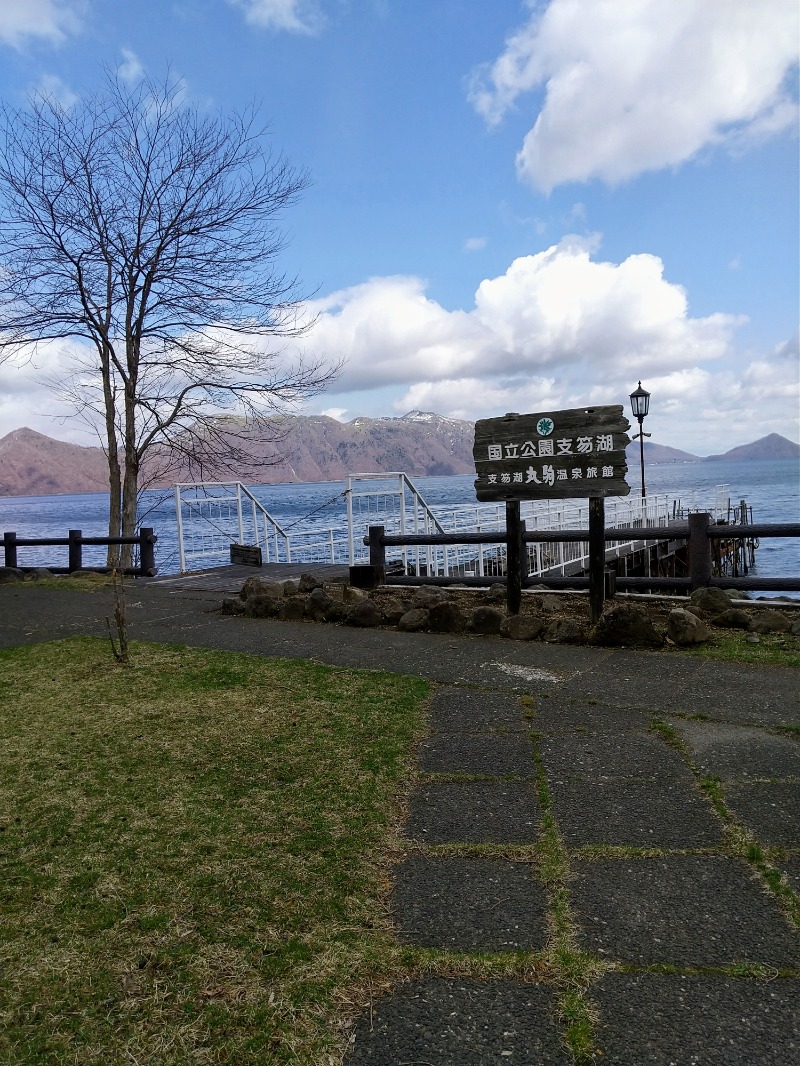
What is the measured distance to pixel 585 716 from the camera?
4352 mm

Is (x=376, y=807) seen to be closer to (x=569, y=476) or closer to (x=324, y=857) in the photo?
(x=324, y=857)

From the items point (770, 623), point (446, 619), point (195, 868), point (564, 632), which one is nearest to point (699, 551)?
point (770, 623)

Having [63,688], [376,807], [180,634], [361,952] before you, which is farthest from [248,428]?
[361,952]

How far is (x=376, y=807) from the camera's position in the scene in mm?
3131

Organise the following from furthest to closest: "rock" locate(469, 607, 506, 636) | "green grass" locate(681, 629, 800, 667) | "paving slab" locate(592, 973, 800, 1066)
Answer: "rock" locate(469, 607, 506, 636) → "green grass" locate(681, 629, 800, 667) → "paving slab" locate(592, 973, 800, 1066)

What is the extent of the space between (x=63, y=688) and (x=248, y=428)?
10.5 metres

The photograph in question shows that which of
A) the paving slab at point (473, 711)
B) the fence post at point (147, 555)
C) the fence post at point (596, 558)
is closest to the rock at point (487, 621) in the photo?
the fence post at point (596, 558)

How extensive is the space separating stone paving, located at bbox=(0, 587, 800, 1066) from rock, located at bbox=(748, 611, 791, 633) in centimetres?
126

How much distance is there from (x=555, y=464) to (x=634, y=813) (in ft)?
14.1

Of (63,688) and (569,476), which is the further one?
(569,476)

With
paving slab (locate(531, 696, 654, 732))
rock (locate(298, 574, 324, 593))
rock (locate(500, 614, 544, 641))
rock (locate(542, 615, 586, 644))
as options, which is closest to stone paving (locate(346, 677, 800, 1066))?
paving slab (locate(531, 696, 654, 732))

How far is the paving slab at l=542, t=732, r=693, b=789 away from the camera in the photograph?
3461 millimetres

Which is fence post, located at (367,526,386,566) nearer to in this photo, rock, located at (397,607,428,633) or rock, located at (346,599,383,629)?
rock, located at (346,599,383,629)

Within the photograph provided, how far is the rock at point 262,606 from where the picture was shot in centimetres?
790
